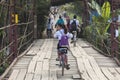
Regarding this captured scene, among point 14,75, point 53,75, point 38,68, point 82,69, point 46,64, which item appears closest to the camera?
point 14,75

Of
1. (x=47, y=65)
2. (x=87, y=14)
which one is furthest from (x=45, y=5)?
(x=47, y=65)

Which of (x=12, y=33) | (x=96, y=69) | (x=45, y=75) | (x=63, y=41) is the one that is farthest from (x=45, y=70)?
(x=12, y=33)

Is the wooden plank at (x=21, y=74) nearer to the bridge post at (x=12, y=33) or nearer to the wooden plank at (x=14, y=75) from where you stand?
the wooden plank at (x=14, y=75)

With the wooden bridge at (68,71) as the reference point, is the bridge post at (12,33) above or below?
above

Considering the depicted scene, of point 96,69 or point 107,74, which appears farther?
point 96,69

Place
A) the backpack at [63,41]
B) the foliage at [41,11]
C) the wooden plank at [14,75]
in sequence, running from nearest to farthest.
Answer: the wooden plank at [14,75]
the backpack at [63,41]
the foliage at [41,11]

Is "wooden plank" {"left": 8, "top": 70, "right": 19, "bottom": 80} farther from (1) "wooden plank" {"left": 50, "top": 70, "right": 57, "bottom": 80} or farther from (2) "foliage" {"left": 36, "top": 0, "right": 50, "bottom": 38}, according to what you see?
(2) "foliage" {"left": 36, "top": 0, "right": 50, "bottom": 38}

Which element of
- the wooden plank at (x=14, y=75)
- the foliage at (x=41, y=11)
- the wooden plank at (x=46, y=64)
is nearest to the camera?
the wooden plank at (x=14, y=75)

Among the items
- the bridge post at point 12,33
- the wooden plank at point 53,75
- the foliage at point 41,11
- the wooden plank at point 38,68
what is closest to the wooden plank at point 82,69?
the wooden plank at point 53,75

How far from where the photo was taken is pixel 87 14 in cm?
2428

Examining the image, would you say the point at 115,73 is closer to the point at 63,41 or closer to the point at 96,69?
the point at 96,69

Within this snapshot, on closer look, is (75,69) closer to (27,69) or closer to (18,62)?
(27,69)

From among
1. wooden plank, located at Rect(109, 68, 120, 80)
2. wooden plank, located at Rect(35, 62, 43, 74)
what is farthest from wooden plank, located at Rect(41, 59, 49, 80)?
wooden plank, located at Rect(109, 68, 120, 80)

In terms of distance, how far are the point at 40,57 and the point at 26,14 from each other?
7.95 meters
